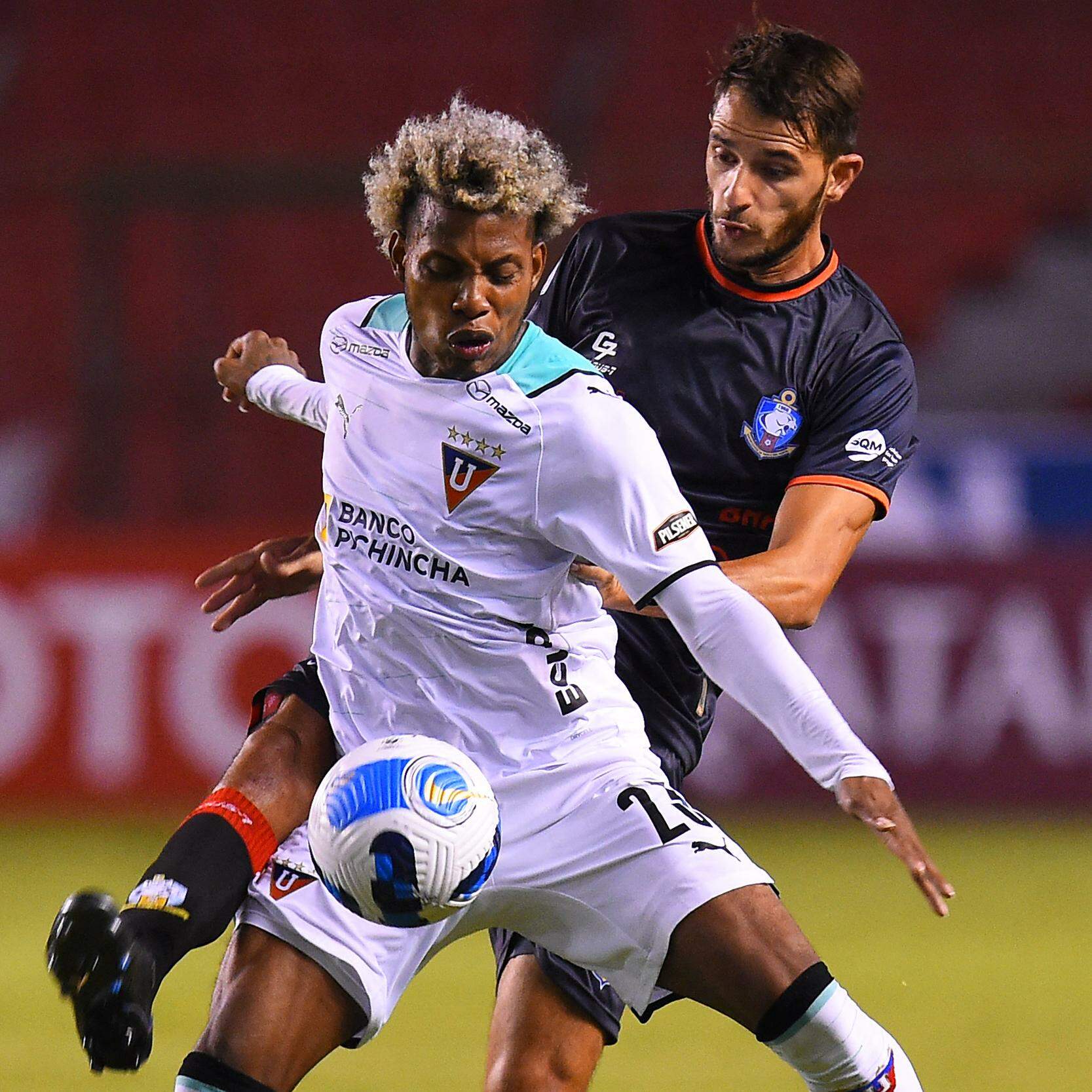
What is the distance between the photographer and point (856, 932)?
23.8 feet

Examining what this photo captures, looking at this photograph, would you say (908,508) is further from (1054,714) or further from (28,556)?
(28,556)

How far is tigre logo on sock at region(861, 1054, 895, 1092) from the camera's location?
3.36 meters

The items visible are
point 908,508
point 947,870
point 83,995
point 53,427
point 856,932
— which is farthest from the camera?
point 53,427

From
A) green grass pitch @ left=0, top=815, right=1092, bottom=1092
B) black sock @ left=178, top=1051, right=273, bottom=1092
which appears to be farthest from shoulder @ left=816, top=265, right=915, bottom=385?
green grass pitch @ left=0, top=815, right=1092, bottom=1092

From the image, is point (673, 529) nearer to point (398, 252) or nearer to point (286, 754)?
point (398, 252)

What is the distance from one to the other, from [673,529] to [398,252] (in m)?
0.77

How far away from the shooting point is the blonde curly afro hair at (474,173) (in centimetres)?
334

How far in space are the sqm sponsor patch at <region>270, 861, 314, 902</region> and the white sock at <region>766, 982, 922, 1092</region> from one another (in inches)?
35.4

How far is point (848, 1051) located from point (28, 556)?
21.6 feet

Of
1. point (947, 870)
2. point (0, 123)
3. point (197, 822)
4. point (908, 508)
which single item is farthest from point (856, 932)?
point (0, 123)

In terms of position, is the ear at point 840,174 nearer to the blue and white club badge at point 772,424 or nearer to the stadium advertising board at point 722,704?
the blue and white club badge at point 772,424

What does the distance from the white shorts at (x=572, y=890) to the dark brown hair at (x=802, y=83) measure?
148cm

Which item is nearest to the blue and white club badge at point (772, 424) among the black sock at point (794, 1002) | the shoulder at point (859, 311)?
the shoulder at point (859, 311)

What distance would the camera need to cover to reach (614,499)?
326 cm
